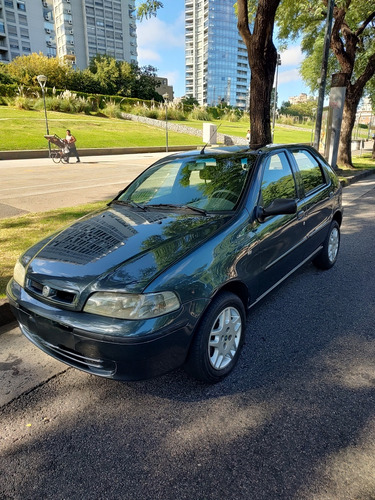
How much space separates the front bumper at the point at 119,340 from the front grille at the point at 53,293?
64 millimetres

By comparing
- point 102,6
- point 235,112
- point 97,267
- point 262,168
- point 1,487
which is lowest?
point 1,487

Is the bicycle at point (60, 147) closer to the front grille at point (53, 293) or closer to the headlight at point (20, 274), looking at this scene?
the headlight at point (20, 274)

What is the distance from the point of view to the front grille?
2.26 metres

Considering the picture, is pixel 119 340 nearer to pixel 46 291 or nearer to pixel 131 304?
pixel 131 304

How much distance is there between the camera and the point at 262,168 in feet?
10.7

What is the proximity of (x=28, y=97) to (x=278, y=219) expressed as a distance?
38.0 metres

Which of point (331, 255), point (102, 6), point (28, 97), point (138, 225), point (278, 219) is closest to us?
point (138, 225)

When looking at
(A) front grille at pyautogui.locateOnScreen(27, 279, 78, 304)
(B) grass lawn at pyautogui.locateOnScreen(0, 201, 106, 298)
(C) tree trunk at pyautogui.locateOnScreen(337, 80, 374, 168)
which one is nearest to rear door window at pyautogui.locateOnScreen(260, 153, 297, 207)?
(A) front grille at pyautogui.locateOnScreen(27, 279, 78, 304)

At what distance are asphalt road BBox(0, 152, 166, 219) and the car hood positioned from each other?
16.4 ft

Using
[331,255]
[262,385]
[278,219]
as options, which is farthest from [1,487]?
[331,255]

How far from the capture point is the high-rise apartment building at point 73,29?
3130 inches

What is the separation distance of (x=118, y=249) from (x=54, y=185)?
9.69 m

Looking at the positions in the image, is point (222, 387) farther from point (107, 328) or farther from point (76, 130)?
point (76, 130)

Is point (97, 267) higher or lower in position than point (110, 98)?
lower
